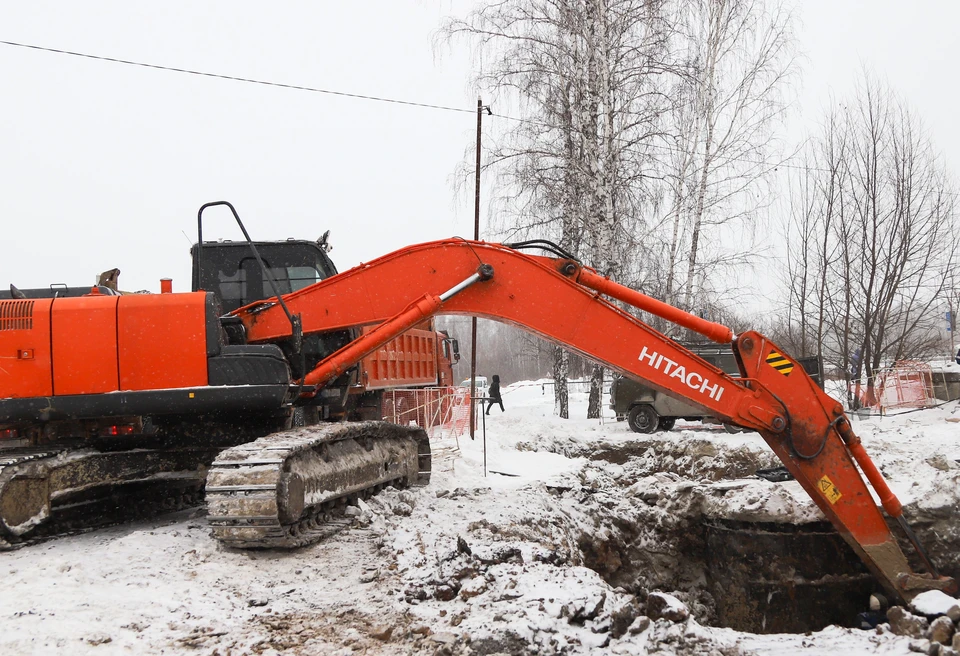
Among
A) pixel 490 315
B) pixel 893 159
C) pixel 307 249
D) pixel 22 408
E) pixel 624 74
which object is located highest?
pixel 624 74

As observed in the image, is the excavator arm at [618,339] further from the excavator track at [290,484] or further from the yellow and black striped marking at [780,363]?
the excavator track at [290,484]

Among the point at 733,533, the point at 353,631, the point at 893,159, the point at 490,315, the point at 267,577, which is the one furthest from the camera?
the point at 893,159

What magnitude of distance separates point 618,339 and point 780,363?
115 centimetres

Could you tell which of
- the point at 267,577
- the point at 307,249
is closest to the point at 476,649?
the point at 267,577

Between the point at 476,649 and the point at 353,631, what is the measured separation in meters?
0.67

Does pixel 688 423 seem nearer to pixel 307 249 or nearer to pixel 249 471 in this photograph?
pixel 307 249

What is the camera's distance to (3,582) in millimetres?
4383

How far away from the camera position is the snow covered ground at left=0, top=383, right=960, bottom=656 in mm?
3783

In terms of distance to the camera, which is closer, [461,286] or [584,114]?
[461,286]

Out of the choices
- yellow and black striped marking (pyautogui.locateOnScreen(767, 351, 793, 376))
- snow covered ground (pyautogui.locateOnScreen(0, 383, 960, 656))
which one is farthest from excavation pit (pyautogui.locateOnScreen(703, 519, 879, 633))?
yellow and black striped marking (pyautogui.locateOnScreen(767, 351, 793, 376))

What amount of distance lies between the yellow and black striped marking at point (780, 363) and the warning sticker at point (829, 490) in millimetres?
772

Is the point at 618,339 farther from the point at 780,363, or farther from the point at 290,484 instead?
the point at 290,484

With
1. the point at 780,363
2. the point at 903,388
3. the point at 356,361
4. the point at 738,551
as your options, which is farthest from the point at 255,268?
the point at 903,388

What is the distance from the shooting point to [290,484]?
5191 mm
